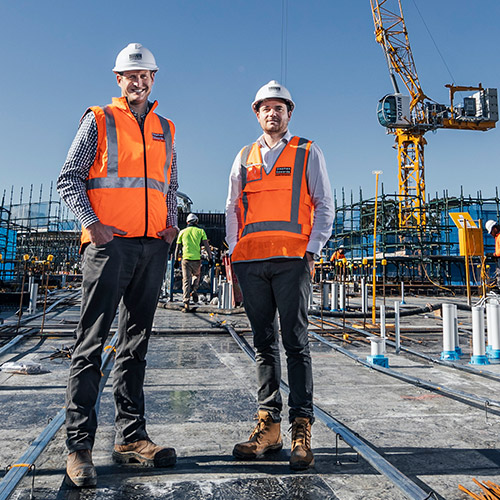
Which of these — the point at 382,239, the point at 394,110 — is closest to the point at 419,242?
the point at 382,239

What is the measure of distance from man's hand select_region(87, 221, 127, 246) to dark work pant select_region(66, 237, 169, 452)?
0.12 feet

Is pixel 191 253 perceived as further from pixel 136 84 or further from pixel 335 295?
pixel 136 84

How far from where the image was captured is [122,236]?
225 centimetres

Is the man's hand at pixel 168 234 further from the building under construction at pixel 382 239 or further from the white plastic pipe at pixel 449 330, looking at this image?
the building under construction at pixel 382 239

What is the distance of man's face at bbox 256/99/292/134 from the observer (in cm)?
260

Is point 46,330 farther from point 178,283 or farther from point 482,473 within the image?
point 178,283

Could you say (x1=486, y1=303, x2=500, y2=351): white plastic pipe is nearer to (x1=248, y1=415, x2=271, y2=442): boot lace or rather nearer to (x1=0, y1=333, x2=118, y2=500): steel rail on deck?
(x1=248, y1=415, x2=271, y2=442): boot lace

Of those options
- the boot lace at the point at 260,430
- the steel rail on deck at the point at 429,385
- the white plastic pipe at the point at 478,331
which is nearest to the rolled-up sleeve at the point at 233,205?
the boot lace at the point at 260,430

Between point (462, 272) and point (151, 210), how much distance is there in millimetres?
25079

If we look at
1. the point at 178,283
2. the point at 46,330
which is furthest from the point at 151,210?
the point at 178,283

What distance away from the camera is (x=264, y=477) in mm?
1943

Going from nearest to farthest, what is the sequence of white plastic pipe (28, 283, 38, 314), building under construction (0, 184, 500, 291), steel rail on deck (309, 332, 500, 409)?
steel rail on deck (309, 332, 500, 409), white plastic pipe (28, 283, 38, 314), building under construction (0, 184, 500, 291)

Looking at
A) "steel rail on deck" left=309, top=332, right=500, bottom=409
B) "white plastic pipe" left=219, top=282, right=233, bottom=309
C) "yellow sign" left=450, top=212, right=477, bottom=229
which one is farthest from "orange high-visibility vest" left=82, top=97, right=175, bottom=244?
"yellow sign" left=450, top=212, right=477, bottom=229

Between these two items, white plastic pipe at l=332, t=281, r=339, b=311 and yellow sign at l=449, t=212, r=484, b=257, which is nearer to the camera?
white plastic pipe at l=332, t=281, r=339, b=311
